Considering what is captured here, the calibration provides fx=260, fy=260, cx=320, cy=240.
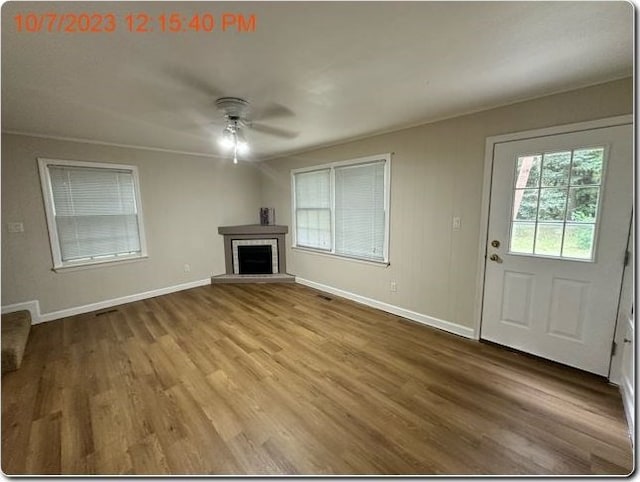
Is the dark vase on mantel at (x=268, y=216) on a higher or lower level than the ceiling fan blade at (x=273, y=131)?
lower

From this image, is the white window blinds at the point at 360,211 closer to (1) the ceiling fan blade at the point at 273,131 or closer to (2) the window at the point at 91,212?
(1) the ceiling fan blade at the point at 273,131

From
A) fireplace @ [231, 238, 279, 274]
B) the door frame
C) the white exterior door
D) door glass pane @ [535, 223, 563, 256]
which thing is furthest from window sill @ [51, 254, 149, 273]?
door glass pane @ [535, 223, 563, 256]

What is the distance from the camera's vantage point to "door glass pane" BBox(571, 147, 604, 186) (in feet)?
6.33

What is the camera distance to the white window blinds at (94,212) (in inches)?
128

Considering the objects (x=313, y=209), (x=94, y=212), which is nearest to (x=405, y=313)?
(x=313, y=209)

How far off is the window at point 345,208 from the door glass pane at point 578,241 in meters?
1.64

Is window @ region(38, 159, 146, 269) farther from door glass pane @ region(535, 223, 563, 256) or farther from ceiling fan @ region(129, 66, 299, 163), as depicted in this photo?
door glass pane @ region(535, 223, 563, 256)

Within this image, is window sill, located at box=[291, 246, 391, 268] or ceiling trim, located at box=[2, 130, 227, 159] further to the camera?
window sill, located at box=[291, 246, 391, 268]

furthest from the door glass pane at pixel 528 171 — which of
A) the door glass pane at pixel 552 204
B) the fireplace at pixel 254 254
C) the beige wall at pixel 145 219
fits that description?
the beige wall at pixel 145 219

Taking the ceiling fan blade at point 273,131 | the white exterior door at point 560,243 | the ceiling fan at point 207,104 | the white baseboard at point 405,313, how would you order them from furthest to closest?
the ceiling fan blade at point 273,131 → the white baseboard at point 405,313 → the white exterior door at point 560,243 → the ceiling fan at point 207,104

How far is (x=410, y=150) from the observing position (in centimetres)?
296

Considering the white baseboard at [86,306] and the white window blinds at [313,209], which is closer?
the white baseboard at [86,306]

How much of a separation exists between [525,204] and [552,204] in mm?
178
